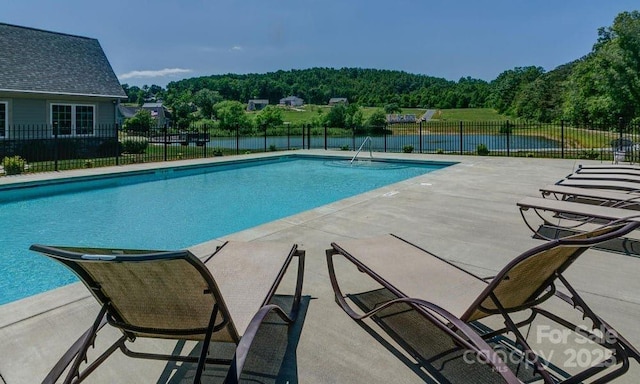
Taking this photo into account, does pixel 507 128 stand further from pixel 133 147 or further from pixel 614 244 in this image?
pixel 133 147

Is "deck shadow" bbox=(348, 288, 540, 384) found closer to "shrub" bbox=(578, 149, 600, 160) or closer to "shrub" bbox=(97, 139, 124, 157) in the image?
"shrub" bbox=(578, 149, 600, 160)

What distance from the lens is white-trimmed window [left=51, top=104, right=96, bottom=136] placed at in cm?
1492

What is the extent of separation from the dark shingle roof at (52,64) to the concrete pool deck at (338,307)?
1374 centimetres

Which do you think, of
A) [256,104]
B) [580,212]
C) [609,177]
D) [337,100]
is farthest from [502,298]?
[256,104]

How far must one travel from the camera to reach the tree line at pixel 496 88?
31.3m

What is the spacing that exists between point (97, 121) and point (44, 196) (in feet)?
27.8

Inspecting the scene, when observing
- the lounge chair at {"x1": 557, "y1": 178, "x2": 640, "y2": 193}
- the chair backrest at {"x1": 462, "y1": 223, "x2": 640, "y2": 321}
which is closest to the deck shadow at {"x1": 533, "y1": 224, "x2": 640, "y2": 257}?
the lounge chair at {"x1": 557, "y1": 178, "x2": 640, "y2": 193}

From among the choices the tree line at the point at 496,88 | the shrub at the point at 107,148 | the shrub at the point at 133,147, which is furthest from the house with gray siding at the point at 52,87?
the tree line at the point at 496,88

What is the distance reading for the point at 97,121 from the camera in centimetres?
1600

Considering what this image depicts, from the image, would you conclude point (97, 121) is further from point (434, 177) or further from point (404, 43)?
point (404, 43)

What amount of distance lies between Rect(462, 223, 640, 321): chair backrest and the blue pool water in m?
4.07

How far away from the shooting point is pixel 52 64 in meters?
15.6

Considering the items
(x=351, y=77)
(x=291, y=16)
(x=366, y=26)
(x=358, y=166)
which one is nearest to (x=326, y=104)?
(x=351, y=77)

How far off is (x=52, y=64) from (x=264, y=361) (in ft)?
59.0
